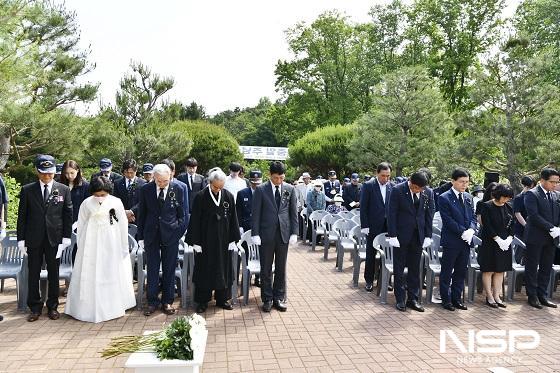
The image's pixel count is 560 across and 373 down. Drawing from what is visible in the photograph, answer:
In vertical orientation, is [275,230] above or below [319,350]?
above

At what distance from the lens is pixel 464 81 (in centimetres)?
3216

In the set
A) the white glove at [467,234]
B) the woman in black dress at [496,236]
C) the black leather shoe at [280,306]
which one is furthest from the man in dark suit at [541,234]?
the black leather shoe at [280,306]

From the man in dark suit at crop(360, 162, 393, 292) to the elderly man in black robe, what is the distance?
252 centimetres

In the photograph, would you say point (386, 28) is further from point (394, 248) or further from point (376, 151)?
point (394, 248)

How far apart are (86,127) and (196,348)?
568 inches

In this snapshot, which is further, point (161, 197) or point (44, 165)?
point (161, 197)

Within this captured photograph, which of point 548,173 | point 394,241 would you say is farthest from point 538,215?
point 394,241

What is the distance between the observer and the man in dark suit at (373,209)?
7.68 meters

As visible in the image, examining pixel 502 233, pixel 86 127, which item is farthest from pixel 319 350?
pixel 86 127

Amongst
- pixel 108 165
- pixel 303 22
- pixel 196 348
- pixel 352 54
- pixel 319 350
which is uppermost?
pixel 303 22

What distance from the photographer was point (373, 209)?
25.3ft

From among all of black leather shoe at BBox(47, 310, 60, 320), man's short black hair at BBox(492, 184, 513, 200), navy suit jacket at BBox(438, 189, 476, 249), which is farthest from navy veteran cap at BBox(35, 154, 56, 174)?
man's short black hair at BBox(492, 184, 513, 200)

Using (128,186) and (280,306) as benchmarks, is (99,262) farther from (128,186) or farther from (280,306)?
(128,186)

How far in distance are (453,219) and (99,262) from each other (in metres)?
4.87
